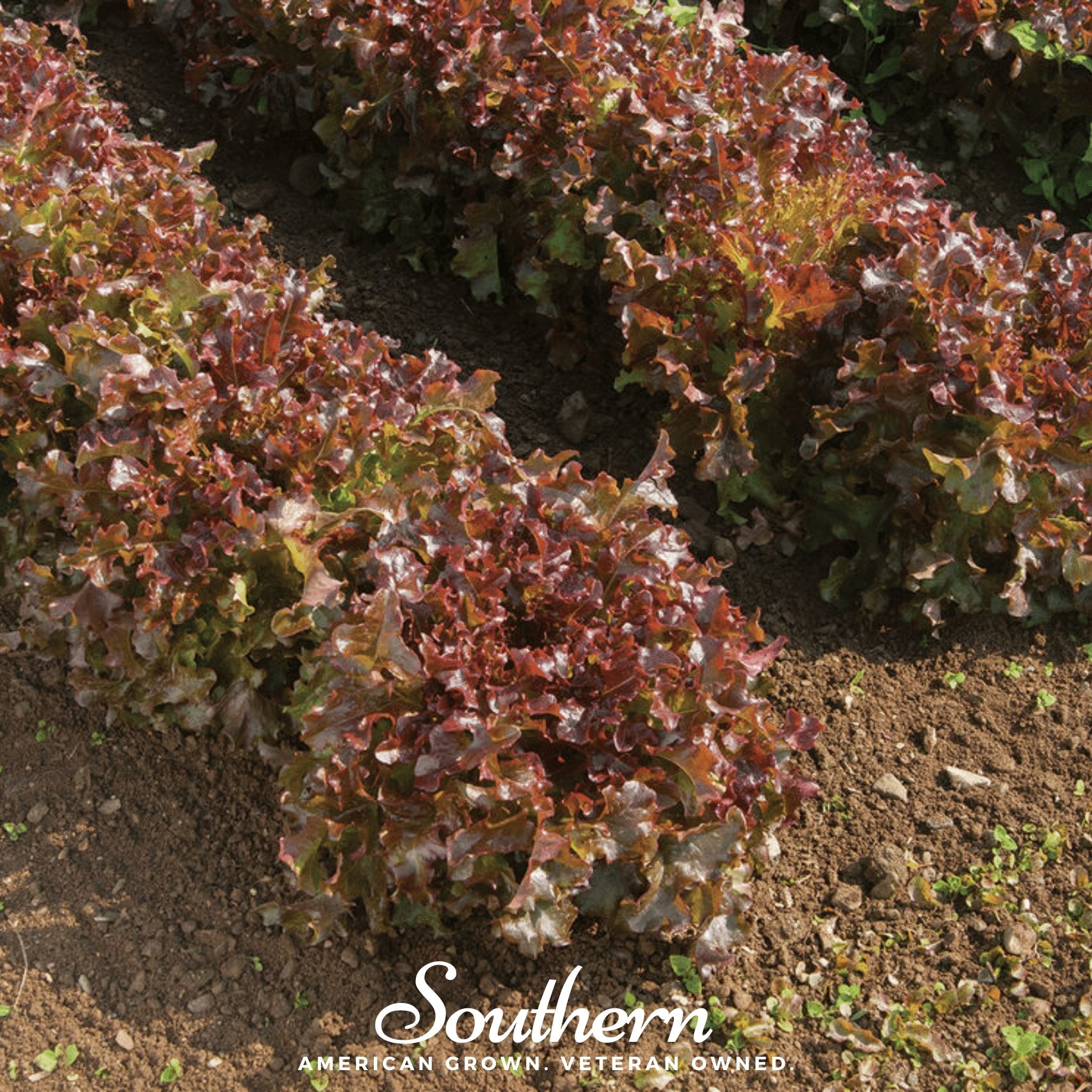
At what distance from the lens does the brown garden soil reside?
10.9 ft

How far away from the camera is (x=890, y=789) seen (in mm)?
3934

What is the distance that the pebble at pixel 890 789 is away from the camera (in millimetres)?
3926

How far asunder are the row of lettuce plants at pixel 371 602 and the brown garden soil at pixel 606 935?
0.65 ft

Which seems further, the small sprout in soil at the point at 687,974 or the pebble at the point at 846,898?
the pebble at the point at 846,898

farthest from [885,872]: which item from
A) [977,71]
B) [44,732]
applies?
[977,71]

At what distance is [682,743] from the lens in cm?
325

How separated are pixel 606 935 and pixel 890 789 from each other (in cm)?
98

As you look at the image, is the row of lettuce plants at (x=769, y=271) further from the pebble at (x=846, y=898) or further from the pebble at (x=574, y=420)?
the pebble at (x=846, y=898)

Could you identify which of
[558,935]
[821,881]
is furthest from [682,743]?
[821,881]

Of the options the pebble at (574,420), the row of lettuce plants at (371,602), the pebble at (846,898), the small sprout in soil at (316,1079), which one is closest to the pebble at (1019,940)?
the pebble at (846,898)

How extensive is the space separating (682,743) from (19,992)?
176cm

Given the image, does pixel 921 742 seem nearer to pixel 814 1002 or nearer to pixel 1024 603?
pixel 1024 603

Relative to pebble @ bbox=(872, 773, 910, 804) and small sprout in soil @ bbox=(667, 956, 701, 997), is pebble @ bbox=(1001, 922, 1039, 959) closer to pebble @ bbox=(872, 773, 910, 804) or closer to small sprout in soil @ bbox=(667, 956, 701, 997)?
pebble @ bbox=(872, 773, 910, 804)

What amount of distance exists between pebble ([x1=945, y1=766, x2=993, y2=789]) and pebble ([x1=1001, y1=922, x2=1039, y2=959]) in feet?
1.44
